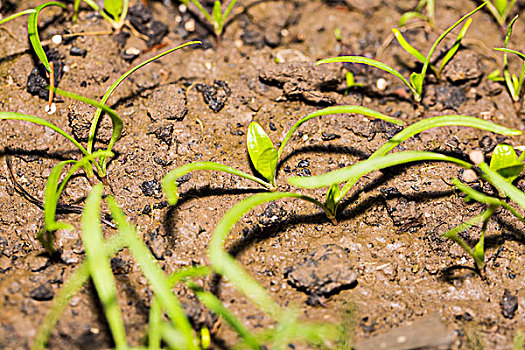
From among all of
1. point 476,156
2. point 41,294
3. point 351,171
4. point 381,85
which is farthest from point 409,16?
point 41,294

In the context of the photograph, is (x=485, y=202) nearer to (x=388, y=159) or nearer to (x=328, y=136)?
(x=388, y=159)

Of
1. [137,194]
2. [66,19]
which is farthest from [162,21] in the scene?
[137,194]

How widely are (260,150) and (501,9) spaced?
1.54 metres

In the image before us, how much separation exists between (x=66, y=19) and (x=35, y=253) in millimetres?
1267

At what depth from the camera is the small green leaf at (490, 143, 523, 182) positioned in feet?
5.98

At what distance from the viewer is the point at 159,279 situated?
1325mm

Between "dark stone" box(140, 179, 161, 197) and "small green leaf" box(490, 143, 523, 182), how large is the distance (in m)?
1.39

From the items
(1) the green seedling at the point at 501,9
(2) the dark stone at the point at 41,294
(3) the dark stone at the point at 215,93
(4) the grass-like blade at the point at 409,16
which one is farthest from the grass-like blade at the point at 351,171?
(1) the green seedling at the point at 501,9

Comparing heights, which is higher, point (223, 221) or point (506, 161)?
point (506, 161)

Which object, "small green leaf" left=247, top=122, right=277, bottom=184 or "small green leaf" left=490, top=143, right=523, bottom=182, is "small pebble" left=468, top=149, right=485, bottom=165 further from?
"small green leaf" left=247, top=122, right=277, bottom=184

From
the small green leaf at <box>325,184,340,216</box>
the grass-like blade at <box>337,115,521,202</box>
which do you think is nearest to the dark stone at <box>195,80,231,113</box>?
the small green leaf at <box>325,184,340,216</box>

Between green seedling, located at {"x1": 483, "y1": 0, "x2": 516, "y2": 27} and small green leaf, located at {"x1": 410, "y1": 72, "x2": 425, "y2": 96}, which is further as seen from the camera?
green seedling, located at {"x1": 483, "y1": 0, "x2": 516, "y2": 27}

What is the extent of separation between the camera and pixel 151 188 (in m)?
1.93

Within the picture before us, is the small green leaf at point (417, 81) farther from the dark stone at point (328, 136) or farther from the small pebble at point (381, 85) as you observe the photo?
the dark stone at point (328, 136)
